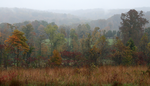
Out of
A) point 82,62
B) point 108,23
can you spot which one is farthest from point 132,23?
point 108,23

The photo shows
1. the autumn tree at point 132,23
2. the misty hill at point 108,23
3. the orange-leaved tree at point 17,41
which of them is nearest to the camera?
the orange-leaved tree at point 17,41

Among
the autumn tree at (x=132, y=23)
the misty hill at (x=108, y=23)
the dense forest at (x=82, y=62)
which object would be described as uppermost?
the misty hill at (x=108, y=23)

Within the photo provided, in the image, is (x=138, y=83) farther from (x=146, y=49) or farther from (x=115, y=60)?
(x=146, y=49)

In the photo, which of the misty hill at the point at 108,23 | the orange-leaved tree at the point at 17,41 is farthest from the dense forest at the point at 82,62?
the misty hill at the point at 108,23

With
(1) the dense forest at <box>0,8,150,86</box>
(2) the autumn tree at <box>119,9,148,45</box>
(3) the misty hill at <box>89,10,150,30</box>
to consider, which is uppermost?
(3) the misty hill at <box>89,10,150,30</box>

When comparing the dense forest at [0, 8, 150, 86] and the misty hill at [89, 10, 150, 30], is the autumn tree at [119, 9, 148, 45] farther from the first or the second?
the misty hill at [89, 10, 150, 30]

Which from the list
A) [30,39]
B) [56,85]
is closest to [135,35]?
[56,85]

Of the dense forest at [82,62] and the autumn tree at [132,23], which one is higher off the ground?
the autumn tree at [132,23]

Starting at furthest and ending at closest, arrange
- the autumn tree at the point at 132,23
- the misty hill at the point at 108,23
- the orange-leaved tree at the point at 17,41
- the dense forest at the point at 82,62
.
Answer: the misty hill at the point at 108,23, the autumn tree at the point at 132,23, the orange-leaved tree at the point at 17,41, the dense forest at the point at 82,62

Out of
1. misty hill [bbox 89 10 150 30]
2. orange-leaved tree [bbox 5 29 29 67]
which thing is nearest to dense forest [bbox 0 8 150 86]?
orange-leaved tree [bbox 5 29 29 67]

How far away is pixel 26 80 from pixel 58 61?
11.0m

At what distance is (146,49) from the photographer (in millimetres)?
17234

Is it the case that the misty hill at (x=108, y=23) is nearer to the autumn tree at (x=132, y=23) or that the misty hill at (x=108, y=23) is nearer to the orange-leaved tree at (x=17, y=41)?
the autumn tree at (x=132, y=23)

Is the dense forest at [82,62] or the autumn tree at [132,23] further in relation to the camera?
the autumn tree at [132,23]
